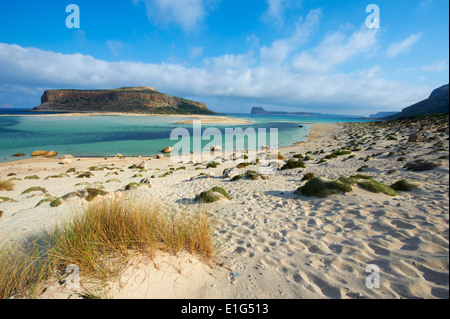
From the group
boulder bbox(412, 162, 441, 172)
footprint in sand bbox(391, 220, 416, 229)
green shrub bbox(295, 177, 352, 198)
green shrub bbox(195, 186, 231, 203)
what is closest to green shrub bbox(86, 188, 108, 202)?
green shrub bbox(195, 186, 231, 203)

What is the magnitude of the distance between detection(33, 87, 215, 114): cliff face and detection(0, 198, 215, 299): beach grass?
5150 inches

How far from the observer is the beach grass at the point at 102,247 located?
9.30ft

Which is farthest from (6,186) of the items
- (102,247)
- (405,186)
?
(405,186)

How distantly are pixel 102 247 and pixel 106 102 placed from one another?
158m

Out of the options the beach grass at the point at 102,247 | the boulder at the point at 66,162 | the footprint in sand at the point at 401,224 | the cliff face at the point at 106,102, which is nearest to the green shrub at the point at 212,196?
the beach grass at the point at 102,247

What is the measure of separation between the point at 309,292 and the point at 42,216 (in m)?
8.60

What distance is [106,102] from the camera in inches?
5295

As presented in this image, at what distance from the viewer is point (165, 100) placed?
148m

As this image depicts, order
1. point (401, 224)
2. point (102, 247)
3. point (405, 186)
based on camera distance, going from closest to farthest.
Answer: point (102, 247), point (401, 224), point (405, 186)

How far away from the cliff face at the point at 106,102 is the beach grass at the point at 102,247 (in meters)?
131

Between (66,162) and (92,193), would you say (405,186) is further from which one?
(66,162)

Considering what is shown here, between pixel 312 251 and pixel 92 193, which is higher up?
pixel 312 251

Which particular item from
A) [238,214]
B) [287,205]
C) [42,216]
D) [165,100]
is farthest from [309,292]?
[165,100]
